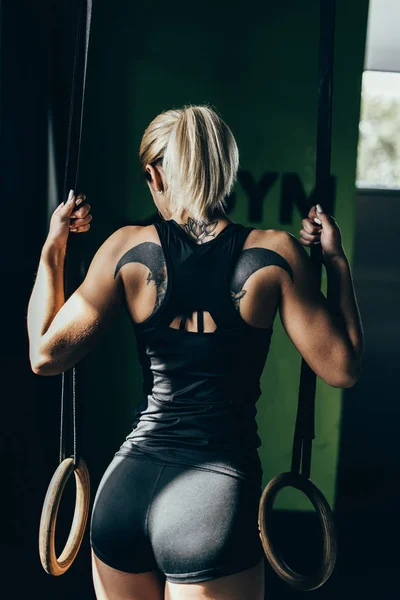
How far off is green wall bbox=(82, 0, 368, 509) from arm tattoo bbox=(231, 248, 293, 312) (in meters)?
1.33

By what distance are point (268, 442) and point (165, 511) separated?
1517 millimetres

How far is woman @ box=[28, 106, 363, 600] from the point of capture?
1.13 m

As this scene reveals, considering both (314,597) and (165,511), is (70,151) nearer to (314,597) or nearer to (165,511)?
(165,511)

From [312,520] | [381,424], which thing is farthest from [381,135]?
[312,520]

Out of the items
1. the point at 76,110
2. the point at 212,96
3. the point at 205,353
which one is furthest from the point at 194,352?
the point at 212,96

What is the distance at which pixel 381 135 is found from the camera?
23.4 ft

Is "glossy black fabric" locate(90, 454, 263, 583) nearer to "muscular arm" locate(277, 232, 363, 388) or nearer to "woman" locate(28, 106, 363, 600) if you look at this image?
"woman" locate(28, 106, 363, 600)

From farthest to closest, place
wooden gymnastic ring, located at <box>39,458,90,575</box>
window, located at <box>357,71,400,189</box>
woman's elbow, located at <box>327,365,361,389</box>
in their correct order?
window, located at <box>357,71,400,189</box>
wooden gymnastic ring, located at <box>39,458,90,575</box>
woman's elbow, located at <box>327,365,361,389</box>

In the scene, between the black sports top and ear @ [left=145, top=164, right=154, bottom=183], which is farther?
ear @ [left=145, top=164, right=154, bottom=183]

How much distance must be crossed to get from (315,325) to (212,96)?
1.52 meters

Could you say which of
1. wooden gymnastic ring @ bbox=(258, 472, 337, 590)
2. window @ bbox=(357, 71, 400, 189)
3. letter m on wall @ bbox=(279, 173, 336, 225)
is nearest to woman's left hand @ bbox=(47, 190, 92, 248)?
wooden gymnastic ring @ bbox=(258, 472, 337, 590)

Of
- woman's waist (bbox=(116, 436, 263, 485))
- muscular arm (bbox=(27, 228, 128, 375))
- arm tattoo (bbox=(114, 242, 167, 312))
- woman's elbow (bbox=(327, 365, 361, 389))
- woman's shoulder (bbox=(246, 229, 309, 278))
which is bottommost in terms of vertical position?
woman's waist (bbox=(116, 436, 263, 485))

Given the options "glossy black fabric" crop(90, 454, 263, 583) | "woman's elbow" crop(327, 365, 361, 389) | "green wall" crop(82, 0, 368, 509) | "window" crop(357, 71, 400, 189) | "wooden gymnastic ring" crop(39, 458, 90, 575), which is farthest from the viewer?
"window" crop(357, 71, 400, 189)

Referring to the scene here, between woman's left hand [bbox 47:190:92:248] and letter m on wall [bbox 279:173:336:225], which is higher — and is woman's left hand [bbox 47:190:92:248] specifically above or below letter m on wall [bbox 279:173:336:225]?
below
